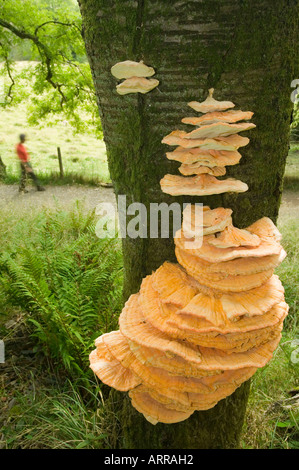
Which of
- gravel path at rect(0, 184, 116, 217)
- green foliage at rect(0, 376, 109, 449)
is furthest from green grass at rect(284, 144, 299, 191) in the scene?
green foliage at rect(0, 376, 109, 449)

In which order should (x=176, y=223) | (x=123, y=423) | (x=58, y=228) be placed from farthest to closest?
(x=58, y=228), (x=123, y=423), (x=176, y=223)

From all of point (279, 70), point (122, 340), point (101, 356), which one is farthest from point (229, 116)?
point (101, 356)

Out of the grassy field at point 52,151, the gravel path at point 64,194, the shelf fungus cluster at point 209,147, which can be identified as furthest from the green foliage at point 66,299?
the grassy field at point 52,151

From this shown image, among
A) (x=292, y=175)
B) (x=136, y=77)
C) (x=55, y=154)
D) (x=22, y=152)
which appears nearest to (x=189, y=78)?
(x=136, y=77)

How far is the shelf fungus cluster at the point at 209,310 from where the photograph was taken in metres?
1.32

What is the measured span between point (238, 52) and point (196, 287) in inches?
38.0

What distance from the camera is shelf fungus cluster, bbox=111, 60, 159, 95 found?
134 centimetres

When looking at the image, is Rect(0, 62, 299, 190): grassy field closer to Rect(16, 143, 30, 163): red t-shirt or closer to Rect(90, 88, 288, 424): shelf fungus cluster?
Rect(16, 143, 30, 163): red t-shirt

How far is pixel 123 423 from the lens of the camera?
2.40 metres

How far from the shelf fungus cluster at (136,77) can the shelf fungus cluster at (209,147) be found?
0.23 metres

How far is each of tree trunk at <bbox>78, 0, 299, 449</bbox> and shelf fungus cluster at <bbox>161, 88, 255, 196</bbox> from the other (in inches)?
7.5

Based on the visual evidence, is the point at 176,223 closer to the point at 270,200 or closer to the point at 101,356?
the point at 270,200

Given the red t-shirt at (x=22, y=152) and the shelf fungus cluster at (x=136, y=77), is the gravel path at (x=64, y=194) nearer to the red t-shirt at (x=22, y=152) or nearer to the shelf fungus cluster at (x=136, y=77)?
the red t-shirt at (x=22, y=152)

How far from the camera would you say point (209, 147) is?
1.25 m
